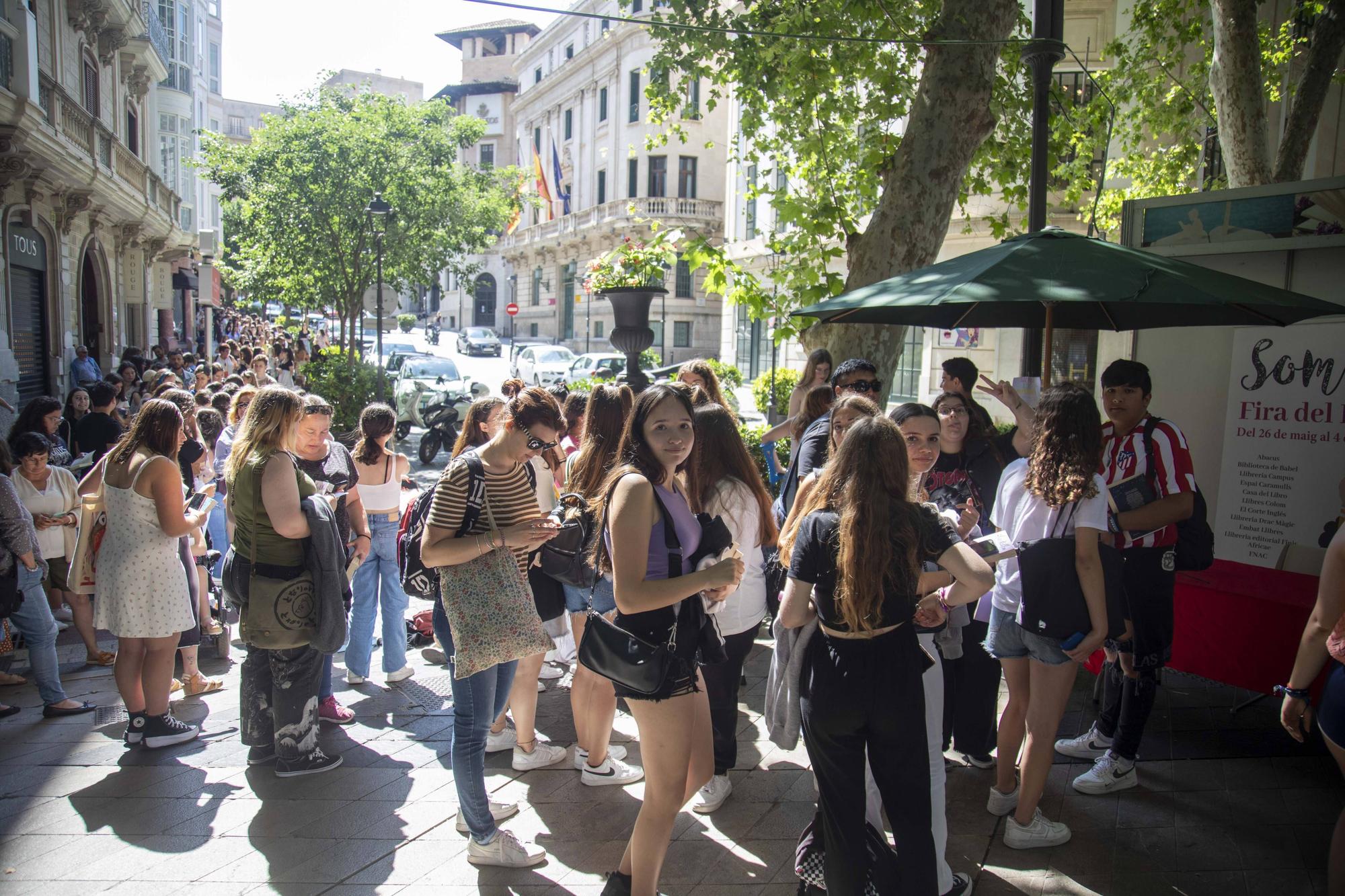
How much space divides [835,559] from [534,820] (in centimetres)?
197

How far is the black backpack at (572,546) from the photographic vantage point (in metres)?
3.51

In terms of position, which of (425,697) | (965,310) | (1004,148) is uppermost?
(1004,148)

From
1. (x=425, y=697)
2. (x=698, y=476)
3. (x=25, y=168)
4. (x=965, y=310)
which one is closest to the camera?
(x=698, y=476)

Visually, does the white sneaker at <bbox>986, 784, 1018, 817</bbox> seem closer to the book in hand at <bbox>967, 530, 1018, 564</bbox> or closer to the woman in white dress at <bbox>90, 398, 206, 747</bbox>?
the book in hand at <bbox>967, 530, 1018, 564</bbox>

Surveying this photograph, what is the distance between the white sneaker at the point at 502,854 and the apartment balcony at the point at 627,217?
36.2 meters

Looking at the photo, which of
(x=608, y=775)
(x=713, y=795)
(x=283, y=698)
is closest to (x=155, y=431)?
(x=283, y=698)

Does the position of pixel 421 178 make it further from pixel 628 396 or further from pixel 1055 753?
pixel 1055 753

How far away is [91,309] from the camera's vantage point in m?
20.8

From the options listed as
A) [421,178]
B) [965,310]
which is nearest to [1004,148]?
[965,310]

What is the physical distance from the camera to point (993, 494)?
4.55m

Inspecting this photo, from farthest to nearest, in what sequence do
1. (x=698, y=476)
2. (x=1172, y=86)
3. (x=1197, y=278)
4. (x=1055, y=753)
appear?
(x=1172, y=86) → (x=1055, y=753) → (x=1197, y=278) → (x=698, y=476)

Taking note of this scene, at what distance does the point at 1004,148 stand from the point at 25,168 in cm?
1306

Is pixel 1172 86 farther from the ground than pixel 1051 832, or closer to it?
farther from the ground

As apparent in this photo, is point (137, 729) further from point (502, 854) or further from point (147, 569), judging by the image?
point (502, 854)
